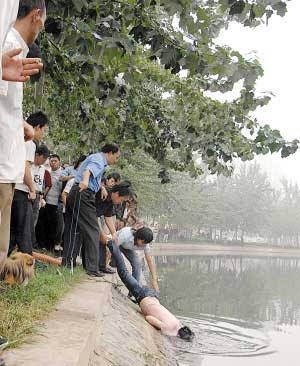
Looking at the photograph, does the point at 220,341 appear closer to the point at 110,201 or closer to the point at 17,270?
the point at 110,201

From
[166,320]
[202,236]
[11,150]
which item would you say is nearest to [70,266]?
[166,320]

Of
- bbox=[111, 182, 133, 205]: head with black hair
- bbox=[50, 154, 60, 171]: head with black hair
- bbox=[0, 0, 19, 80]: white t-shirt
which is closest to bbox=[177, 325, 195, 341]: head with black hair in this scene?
bbox=[111, 182, 133, 205]: head with black hair

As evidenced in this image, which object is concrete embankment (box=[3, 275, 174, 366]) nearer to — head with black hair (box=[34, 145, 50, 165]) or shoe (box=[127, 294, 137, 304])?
shoe (box=[127, 294, 137, 304])

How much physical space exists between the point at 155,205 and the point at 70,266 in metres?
24.3

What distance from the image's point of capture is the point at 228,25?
5.51 metres

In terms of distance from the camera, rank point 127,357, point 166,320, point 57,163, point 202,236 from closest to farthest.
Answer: point 127,357
point 166,320
point 57,163
point 202,236

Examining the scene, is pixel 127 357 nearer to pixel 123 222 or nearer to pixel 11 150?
pixel 11 150

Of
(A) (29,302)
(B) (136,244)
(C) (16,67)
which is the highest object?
(C) (16,67)

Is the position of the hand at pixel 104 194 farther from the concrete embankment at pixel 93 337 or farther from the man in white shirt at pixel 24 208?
the man in white shirt at pixel 24 208

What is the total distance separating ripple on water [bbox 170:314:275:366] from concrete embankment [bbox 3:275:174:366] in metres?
0.36

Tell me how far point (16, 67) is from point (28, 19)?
51 cm

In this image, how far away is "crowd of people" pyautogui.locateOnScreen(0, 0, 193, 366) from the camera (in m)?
2.31

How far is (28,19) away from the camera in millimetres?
2459

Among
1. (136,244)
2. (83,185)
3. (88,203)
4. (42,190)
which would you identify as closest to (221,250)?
(136,244)
